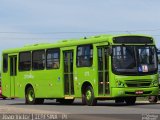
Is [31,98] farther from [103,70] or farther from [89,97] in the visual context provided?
[103,70]

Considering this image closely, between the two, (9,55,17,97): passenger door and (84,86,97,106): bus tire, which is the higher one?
(9,55,17,97): passenger door

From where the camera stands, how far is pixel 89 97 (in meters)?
28.3

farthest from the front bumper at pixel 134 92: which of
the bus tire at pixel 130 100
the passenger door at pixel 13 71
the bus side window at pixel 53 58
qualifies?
the passenger door at pixel 13 71

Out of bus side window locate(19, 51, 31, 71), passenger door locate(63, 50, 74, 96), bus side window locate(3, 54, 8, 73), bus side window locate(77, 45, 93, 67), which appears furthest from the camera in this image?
bus side window locate(3, 54, 8, 73)

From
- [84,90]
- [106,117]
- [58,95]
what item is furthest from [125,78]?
[106,117]

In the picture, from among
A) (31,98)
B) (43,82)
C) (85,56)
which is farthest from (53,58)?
(31,98)

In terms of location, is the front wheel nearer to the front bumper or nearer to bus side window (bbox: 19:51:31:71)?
the front bumper

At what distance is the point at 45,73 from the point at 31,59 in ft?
4.77

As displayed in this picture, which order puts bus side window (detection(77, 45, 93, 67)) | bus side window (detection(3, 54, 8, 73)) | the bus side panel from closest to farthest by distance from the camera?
bus side window (detection(77, 45, 93, 67)) → the bus side panel → bus side window (detection(3, 54, 8, 73))

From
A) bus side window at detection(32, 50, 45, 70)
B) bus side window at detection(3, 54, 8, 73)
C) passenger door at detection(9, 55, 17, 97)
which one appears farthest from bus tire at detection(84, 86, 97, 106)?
bus side window at detection(3, 54, 8, 73)

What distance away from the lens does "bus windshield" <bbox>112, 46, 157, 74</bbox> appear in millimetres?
27016

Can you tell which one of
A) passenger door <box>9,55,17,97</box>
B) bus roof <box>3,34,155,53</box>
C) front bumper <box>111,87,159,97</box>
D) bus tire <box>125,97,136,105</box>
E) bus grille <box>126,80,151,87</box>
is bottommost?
bus tire <box>125,97,136,105</box>

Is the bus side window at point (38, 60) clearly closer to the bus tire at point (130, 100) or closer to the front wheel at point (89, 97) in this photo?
the front wheel at point (89, 97)

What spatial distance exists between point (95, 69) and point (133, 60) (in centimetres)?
181
